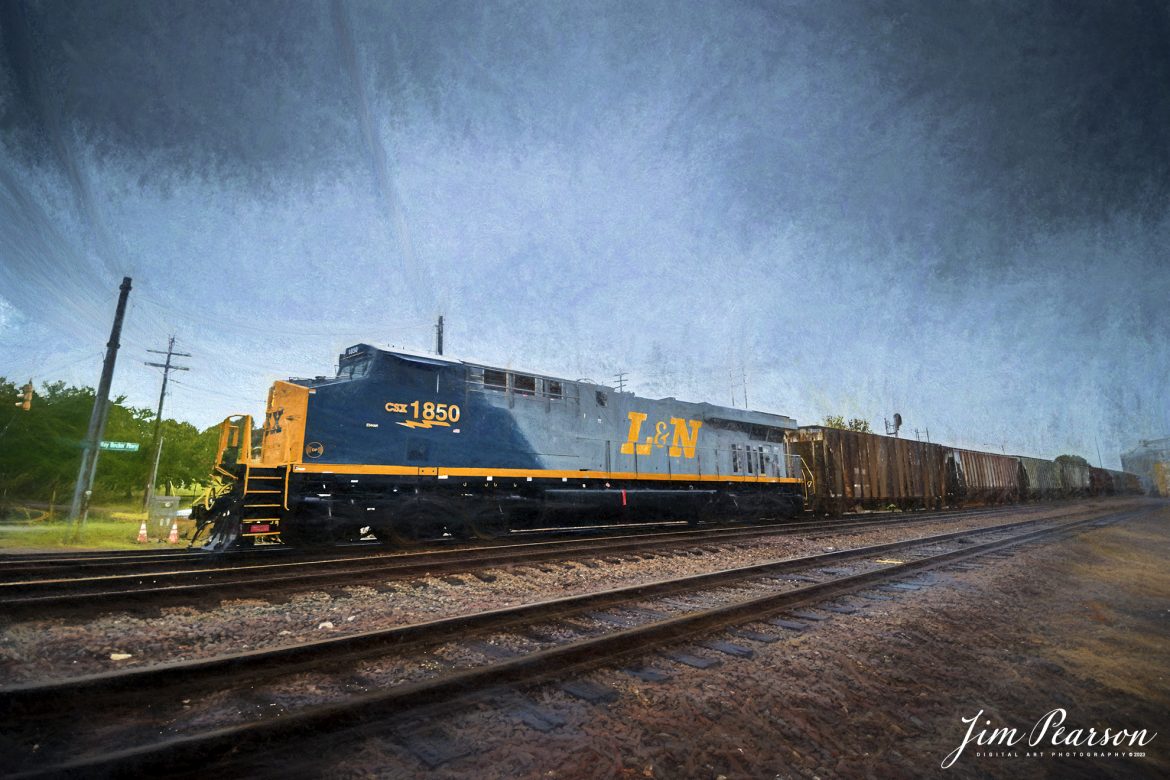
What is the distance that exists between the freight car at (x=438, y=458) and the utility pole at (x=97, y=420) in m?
9.24

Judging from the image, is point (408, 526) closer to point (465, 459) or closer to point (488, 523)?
point (465, 459)

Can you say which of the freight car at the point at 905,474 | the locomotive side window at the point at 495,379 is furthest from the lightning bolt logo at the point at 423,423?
the freight car at the point at 905,474

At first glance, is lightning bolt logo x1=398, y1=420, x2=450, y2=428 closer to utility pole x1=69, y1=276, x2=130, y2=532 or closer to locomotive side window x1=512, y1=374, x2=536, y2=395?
locomotive side window x1=512, y1=374, x2=536, y2=395

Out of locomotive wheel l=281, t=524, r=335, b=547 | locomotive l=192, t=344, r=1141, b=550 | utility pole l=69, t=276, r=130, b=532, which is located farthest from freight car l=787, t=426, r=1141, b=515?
utility pole l=69, t=276, r=130, b=532

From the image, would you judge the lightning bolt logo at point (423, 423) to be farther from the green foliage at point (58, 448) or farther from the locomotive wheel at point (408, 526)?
the green foliage at point (58, 448)

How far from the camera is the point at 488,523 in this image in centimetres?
1071

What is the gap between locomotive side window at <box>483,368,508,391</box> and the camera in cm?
1102

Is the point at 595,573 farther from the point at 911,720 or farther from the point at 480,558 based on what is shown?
the point at 911,720

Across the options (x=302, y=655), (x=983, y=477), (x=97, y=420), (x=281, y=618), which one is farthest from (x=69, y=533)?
(x=983, y=477)

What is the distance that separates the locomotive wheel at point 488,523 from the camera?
33.9ft

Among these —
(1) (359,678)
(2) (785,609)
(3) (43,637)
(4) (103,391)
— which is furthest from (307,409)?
(4) (103,391)

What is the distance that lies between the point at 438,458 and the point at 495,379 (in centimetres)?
215

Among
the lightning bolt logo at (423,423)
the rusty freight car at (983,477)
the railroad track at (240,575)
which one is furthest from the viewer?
the rusty freight car at (983,477)

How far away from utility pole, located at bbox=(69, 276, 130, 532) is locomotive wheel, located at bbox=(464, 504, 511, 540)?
40.8 ft
